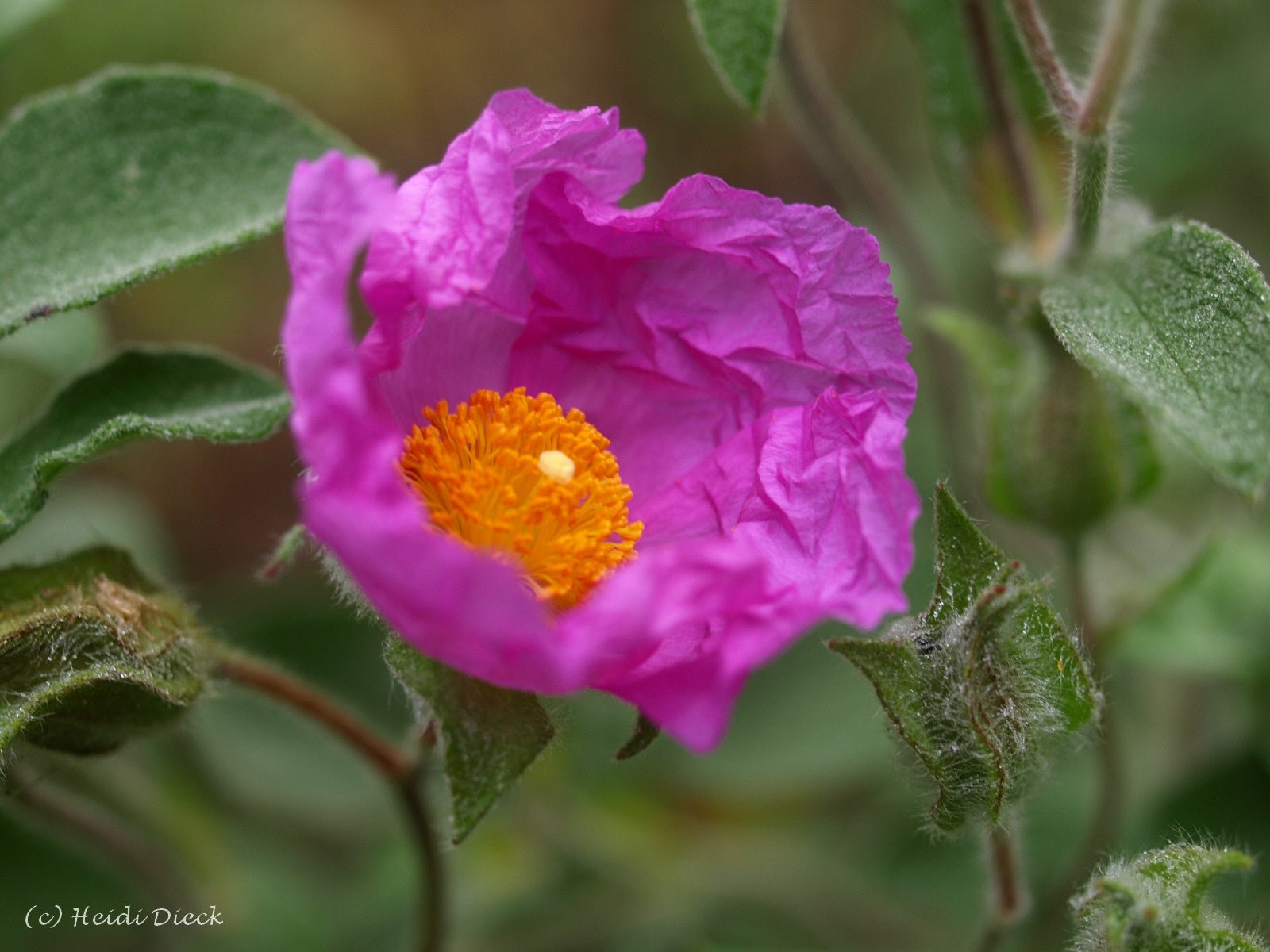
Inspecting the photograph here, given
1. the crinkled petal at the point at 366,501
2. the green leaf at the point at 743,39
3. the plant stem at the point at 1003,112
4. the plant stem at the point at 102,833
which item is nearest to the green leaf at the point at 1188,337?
the plant stem at the point at 1003,112

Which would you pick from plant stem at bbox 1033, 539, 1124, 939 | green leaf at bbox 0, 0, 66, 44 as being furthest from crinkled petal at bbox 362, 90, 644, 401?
plant stem at bbox 1033, 539, 1124, 939

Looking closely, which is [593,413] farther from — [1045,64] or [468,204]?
[1045,64]

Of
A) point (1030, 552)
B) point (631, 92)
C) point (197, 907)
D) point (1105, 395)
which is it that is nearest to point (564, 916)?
point (197, 907)

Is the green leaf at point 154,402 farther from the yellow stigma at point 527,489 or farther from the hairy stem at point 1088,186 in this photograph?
the hairy stem at point 1088,186

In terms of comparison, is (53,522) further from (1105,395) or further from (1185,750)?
(1185,750)

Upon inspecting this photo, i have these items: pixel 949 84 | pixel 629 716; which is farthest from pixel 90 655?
pixel 629 716

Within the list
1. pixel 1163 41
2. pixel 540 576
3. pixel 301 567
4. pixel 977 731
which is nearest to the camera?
pixel 977 731
